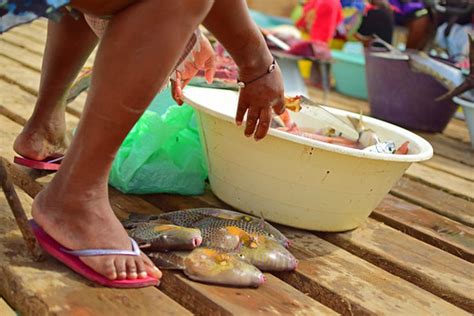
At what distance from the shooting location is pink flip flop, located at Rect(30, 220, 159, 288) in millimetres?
Answer: 1334

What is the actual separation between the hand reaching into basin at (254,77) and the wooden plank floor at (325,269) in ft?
1.08

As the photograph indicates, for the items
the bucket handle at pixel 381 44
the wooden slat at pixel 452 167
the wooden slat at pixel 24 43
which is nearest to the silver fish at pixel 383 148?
the wooden slat at pixel 452 167

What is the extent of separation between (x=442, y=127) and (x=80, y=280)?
2559mm

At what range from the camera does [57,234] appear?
137 centimetres

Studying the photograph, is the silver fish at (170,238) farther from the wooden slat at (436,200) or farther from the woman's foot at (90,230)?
the wooden slat at (436,200)

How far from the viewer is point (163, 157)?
200 centimetres

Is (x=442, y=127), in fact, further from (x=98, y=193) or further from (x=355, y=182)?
(x=98, y=193)

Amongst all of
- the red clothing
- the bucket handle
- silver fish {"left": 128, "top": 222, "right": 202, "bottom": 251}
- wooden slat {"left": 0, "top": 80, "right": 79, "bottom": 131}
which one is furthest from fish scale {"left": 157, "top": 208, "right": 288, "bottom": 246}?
the red clothing

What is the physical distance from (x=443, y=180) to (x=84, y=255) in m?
1.59

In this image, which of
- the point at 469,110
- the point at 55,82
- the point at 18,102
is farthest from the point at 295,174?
the point at 469,110

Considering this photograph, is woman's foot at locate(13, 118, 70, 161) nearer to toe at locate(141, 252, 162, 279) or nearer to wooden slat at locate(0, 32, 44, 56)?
toe at locate(141, 252, 162, 279)

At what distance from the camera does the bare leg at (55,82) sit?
1.81 m

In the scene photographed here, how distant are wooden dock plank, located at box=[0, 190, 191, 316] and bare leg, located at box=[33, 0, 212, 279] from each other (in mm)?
44

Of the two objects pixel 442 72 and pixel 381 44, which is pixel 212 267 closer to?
pixel 442 72
